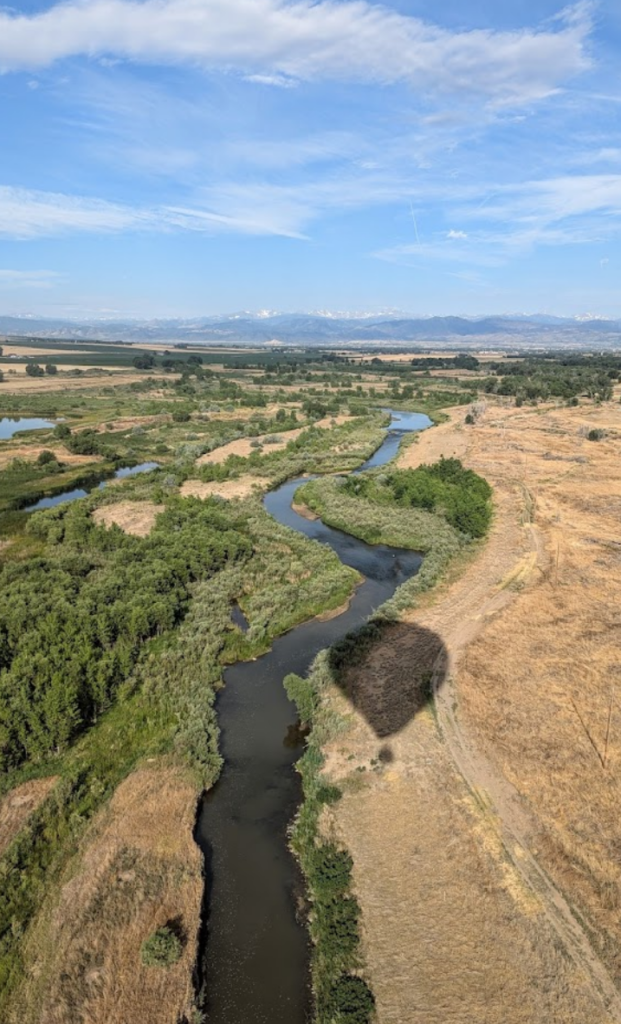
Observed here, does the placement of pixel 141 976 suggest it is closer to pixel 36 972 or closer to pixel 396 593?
pixel 36 972

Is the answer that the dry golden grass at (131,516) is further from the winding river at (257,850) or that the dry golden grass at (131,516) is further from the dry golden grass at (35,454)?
the dry golden grass at (35,454)

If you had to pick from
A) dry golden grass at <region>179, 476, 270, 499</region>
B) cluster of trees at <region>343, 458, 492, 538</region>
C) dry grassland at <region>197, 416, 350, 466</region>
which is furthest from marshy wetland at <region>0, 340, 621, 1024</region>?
dry grassland at <region>197, 416, 350, 466</region>

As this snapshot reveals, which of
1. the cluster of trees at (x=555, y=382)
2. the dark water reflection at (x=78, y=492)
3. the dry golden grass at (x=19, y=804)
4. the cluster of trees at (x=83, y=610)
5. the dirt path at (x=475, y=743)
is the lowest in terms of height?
the dark water reflection at (x=78, y=492)

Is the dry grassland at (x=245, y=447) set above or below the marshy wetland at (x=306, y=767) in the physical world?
above

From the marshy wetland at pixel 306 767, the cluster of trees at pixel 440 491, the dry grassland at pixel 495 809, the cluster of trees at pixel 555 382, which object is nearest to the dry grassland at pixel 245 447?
the cluster of trees at pixel 440 491

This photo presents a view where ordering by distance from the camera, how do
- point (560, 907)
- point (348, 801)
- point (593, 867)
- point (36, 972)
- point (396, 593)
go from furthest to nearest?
1. point (396, 593)
2. point (348, 801)
3. point (593, 867)
4. point (560, 907)
5. point (36, 972)

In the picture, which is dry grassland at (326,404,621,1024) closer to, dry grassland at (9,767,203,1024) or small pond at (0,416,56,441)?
dry grassland at (9,767,203,1024)

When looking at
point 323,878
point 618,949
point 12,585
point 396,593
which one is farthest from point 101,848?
point 396,593
